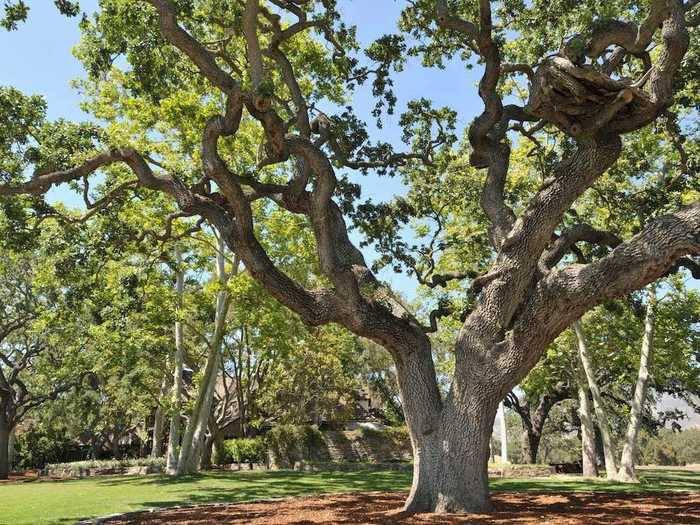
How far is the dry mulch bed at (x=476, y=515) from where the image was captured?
282 inches

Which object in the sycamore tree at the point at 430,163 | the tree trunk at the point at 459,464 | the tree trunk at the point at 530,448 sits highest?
the sycamore tree at the point at 430,163

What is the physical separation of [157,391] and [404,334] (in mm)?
25174

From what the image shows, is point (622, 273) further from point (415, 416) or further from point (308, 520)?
point (308, 520)

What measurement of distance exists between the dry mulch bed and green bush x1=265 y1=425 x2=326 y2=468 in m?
17.9

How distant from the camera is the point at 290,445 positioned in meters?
28.7

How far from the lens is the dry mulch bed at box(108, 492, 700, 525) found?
717cm

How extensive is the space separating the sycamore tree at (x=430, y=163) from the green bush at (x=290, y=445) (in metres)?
20.0

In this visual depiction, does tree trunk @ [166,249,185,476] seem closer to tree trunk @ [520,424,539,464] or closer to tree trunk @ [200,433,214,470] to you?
tree trunk @ [200,433,214,470]

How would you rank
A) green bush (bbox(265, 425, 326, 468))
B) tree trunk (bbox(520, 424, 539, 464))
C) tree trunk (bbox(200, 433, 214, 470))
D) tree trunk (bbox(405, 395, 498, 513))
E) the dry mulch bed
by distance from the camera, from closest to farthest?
the dry mulch bed < tree trunk (bbox(405, 395, 498, 513)) < tree trunk (bbox(200, 433, 214, 470)) < green bush (bbox(265, 425, 326, 468)) < tree trunk (bbox(520, 424, 539, 464))

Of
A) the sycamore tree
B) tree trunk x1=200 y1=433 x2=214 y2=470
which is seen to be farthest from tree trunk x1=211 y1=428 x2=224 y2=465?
the sycamore tree

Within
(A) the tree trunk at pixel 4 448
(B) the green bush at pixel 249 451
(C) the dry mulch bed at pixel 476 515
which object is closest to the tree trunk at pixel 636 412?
(C) the dry mulch bed at pixel 476 515

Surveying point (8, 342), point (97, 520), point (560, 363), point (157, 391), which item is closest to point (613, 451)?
point (560, 363)

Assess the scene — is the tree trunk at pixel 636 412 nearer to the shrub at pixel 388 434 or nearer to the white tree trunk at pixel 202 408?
the shrub at pixel 388 434

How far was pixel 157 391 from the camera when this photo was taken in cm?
3020
